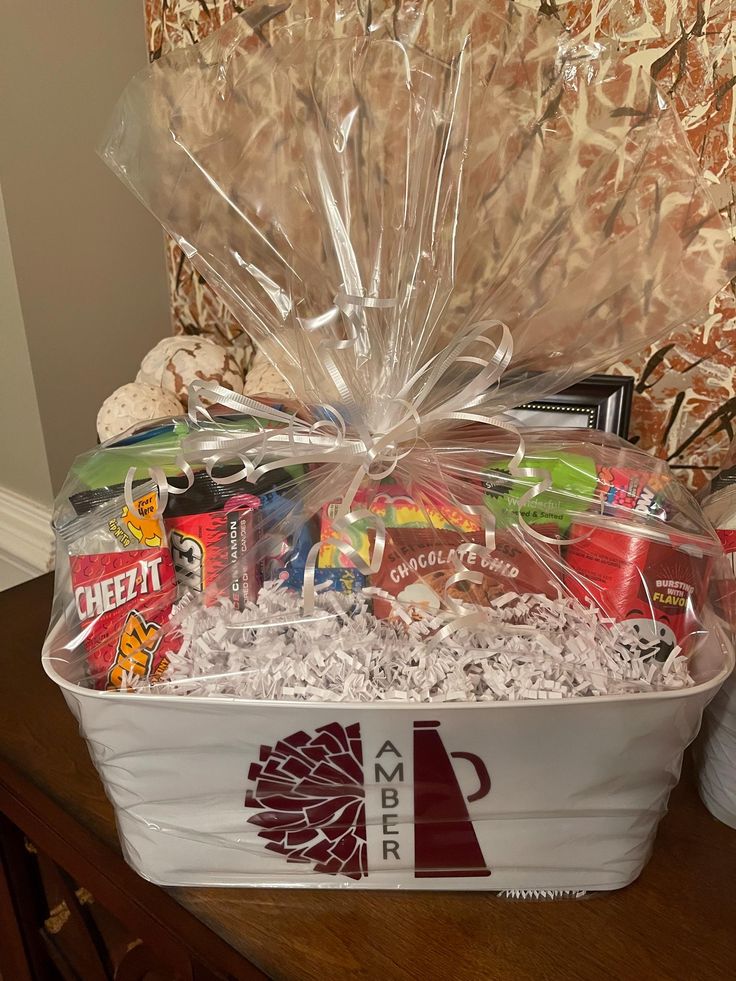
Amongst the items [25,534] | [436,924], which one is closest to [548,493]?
[436,924]

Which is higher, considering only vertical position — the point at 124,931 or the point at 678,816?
the point at 678,816

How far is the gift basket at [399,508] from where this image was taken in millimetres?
532

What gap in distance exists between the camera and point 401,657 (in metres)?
0.55

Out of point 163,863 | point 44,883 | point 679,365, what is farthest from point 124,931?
point 679,365

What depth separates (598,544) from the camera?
61 centimetres

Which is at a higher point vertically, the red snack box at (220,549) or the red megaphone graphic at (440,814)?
the red snack box at (220,549)

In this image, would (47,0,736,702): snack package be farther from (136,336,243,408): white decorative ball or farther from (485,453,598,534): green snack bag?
(136,336,243,408): white decorative ball

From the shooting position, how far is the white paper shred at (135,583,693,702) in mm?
523

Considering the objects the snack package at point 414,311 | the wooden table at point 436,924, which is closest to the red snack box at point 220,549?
the snack package at point 414,311

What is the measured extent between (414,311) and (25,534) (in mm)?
905

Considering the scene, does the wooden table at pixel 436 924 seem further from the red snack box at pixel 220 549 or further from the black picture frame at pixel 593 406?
the black picture frame at pixel 593 406

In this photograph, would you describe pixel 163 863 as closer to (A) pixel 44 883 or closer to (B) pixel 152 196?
(A) pixel 44 883

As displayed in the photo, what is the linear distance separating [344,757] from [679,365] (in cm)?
58

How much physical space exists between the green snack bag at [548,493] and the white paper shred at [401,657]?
7 centimetres
